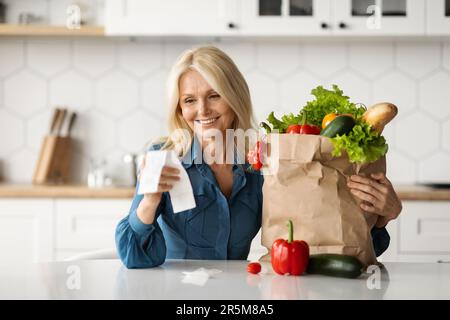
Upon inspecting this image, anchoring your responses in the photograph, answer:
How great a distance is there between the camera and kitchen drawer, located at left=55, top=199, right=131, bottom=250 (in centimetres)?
286

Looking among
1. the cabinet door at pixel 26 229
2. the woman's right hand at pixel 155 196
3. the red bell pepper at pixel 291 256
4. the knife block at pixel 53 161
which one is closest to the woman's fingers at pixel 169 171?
the woman's right hand at pixel 155 196

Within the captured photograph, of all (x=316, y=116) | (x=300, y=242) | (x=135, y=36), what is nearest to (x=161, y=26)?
(x=135, y=36)

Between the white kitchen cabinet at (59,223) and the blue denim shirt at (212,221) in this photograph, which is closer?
the blue denim shirt at (212,221)

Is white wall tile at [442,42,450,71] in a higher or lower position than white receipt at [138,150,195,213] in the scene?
higher

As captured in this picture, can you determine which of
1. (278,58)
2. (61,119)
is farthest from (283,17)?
(61,119)

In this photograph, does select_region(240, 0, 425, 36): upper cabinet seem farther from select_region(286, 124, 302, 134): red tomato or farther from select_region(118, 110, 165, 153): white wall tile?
select_region(286, 124, 302, 134): red tomato

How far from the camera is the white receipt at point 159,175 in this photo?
1.41 metres

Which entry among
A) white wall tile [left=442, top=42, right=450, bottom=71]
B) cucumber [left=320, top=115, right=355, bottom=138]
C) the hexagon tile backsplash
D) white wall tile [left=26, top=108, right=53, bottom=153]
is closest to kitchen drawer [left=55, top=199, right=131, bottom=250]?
the hexagon tile backsplash

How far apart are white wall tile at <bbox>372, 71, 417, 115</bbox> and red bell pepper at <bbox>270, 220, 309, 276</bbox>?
2.09m

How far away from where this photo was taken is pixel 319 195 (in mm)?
1408

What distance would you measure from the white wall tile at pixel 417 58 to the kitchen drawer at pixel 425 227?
828mm

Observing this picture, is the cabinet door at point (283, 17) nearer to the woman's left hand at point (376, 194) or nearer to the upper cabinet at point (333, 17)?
the upper cabinet at point (333, 17)

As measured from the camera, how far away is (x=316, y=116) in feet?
5.16
